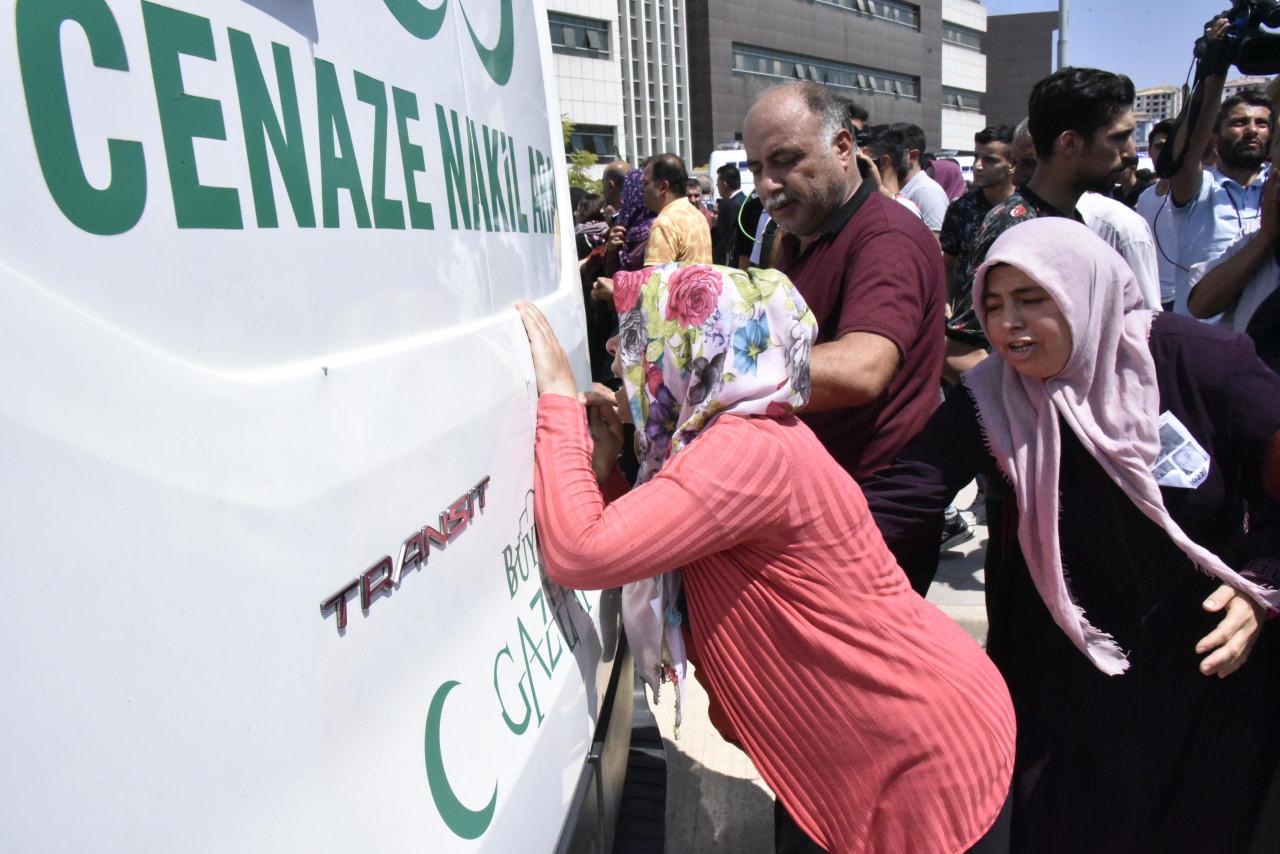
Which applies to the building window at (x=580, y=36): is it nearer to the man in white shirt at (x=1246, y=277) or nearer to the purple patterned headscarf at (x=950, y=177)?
the purple patterned headscarf at (x=950, y=177)

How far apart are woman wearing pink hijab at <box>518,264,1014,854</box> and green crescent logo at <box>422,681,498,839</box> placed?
1.21 ft

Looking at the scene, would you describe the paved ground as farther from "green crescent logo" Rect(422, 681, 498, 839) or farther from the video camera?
the video camera

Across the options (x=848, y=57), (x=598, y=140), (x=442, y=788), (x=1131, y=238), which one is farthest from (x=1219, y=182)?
(x=848, y=57)

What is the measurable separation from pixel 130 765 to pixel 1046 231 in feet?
5.82

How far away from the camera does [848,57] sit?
50.8m

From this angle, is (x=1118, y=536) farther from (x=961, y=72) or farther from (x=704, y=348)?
(x=961, y=72)

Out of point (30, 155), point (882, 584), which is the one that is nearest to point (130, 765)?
point (30, 155)

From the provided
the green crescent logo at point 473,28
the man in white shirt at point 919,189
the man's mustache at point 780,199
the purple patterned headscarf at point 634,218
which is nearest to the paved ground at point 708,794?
the man's mustache at point 780,199

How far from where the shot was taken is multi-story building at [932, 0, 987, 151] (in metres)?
59.5

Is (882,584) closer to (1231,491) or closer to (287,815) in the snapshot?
(1231,491)

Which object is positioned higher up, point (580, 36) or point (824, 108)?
point (580, 36)

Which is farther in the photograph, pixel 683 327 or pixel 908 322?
pixel 908 322

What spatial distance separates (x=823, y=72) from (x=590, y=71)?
67.4 ft

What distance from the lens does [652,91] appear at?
42.0 m
